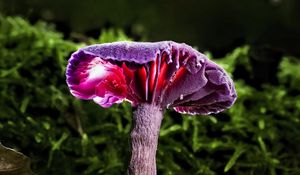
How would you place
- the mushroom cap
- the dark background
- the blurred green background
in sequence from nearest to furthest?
the mushroom cap, the blurred green background, the dark background

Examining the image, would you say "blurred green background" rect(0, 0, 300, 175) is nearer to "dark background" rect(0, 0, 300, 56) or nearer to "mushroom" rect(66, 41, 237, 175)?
"mushroom" rect(66, 41, 237, 175)

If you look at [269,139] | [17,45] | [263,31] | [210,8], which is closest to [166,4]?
[210,8]

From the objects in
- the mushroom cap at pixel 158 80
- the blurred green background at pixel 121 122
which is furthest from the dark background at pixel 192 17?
the mushroom cap at pixel 158 80

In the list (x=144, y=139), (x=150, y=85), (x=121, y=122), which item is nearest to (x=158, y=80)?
(x=150, y=85)

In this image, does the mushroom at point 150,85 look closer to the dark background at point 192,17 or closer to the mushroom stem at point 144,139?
the mushroom stem at point 144,139

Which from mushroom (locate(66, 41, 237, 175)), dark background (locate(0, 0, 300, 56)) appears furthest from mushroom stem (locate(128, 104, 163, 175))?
dark background (locate(0, 0, 300, 56))

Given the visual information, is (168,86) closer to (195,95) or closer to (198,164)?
(195,95)

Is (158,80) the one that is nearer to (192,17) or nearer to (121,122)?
(121,122)
